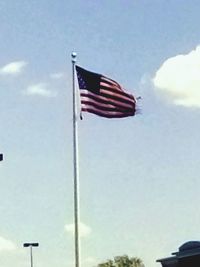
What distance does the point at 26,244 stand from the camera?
74562 millimetres

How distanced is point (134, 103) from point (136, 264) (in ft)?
296

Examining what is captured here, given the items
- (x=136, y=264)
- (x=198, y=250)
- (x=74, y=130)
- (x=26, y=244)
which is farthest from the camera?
(x=136, y=264)

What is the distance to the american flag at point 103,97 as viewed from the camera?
27.4m

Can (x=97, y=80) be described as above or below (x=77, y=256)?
above

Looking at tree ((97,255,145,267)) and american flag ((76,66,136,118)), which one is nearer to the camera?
american flag ((76,66,136,118))

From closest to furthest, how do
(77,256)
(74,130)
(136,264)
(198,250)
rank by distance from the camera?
(77,256) → (74,130) → (198,250) → (136,264)

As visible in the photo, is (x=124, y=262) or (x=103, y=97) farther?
(x=124, y=262)

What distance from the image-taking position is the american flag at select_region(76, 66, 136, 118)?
27.4 m

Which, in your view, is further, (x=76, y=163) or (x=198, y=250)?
(x=198, y=250)

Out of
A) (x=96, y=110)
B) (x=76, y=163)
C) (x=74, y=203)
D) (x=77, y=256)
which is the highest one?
(x=96, y=110)

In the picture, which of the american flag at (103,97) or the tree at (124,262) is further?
the tree at (124,262)

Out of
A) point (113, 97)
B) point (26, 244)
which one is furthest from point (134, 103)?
point (26, 244)

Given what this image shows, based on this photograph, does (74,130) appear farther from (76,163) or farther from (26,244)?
(26,244)

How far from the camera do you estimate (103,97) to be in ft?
91.0
